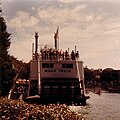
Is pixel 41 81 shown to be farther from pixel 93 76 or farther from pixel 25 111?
pixel 93 76

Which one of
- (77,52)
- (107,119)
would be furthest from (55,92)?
(107,119)

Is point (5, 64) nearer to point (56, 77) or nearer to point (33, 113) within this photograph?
point (56, 77)

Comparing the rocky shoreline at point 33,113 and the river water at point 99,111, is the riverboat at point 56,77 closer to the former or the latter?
the river water at point 99,111

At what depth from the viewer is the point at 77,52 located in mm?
48125

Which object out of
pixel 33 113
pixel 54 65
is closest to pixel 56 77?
pixel 54 65

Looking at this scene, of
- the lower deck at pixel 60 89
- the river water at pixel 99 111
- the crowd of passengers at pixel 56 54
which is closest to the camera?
the river water at pixel 99 111

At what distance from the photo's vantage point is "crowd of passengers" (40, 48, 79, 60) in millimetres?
47209

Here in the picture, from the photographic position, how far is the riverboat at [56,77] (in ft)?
147

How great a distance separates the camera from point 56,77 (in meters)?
46.3

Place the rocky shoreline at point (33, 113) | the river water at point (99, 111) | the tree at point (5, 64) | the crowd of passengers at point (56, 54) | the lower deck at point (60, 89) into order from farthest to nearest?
the crowd of passengers at point (56, 54) → the lower deck at point (60, 89) → the tree at point (5, 64) → the river water at point (99, 111) → the rocky shoreline at point (33, 113)

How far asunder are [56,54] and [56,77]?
2.99 metres

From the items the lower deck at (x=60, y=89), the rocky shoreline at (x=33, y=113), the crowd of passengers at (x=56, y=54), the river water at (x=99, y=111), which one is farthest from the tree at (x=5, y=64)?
the rocky shoreline at (x=33, y=113)

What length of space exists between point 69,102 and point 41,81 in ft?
15.2

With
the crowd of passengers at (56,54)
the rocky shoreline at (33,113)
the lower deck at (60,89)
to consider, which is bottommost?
the rocky shoreline at (33,113)
